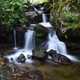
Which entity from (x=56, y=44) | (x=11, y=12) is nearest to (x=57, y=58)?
(x=56, y=44)

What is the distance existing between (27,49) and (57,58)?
7.34 feet

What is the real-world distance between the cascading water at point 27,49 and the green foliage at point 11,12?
2.77ft

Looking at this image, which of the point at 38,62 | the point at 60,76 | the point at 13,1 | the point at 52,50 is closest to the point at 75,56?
the point at 52,50

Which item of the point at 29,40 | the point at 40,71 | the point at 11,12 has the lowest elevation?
the point at 40,71

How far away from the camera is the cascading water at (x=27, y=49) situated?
12.5 m

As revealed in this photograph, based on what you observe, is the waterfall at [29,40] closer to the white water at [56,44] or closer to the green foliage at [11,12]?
the green foliage at [11,12]

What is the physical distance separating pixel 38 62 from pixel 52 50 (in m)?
1.27

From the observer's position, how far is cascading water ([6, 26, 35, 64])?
12534 millimetres

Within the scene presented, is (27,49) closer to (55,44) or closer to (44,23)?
(55,44)

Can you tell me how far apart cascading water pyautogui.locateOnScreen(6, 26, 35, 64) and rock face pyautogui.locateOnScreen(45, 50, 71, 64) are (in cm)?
102

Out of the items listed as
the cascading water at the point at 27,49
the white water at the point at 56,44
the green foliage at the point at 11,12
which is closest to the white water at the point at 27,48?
the cascading water at the point at 27,49

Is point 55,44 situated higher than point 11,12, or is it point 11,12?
point 11,12

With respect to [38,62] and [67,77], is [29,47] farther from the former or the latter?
[67,77]

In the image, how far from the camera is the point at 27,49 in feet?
45.9
